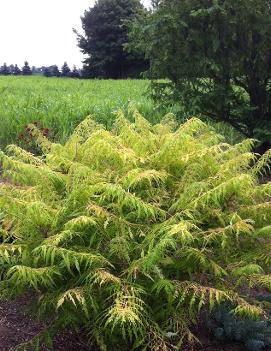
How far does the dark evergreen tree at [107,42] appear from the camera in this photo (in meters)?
40.3

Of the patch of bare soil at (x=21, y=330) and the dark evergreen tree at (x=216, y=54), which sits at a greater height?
the dark evergreen tree at (x=216, y=54)

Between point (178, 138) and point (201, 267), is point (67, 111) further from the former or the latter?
point (201, 267)

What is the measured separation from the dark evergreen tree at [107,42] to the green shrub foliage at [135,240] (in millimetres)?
36710

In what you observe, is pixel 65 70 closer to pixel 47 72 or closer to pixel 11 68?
pixel 47 72

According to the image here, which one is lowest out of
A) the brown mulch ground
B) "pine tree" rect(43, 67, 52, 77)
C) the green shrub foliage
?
"pine tree" rect(43, 67, 52, 77)

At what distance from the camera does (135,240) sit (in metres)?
2.84

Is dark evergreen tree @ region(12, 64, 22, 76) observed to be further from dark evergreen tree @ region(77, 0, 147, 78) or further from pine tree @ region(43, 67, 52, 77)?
dark evergreen tree @ region(77, 0, 147, 78)

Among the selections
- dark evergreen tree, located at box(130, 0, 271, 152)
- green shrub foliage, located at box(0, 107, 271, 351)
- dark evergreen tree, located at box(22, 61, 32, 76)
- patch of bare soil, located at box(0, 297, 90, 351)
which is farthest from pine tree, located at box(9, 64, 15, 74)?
green shrub foliage, located at box(0, 107, 271, 351)

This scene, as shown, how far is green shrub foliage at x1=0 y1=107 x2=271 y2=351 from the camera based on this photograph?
258 cm

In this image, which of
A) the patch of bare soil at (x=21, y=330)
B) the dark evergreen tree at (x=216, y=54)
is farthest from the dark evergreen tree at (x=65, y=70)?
the patch of bare soil at (x=21, y=330)

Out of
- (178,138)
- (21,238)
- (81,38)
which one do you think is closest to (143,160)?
(178,138)

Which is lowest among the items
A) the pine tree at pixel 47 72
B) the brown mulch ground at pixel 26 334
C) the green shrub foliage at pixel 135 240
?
the pine tree at pixel 47 72

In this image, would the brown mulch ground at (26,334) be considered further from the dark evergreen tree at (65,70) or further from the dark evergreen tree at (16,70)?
the dark evergreen tree at (16,70)

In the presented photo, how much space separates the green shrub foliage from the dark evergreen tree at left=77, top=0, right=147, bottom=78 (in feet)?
120
